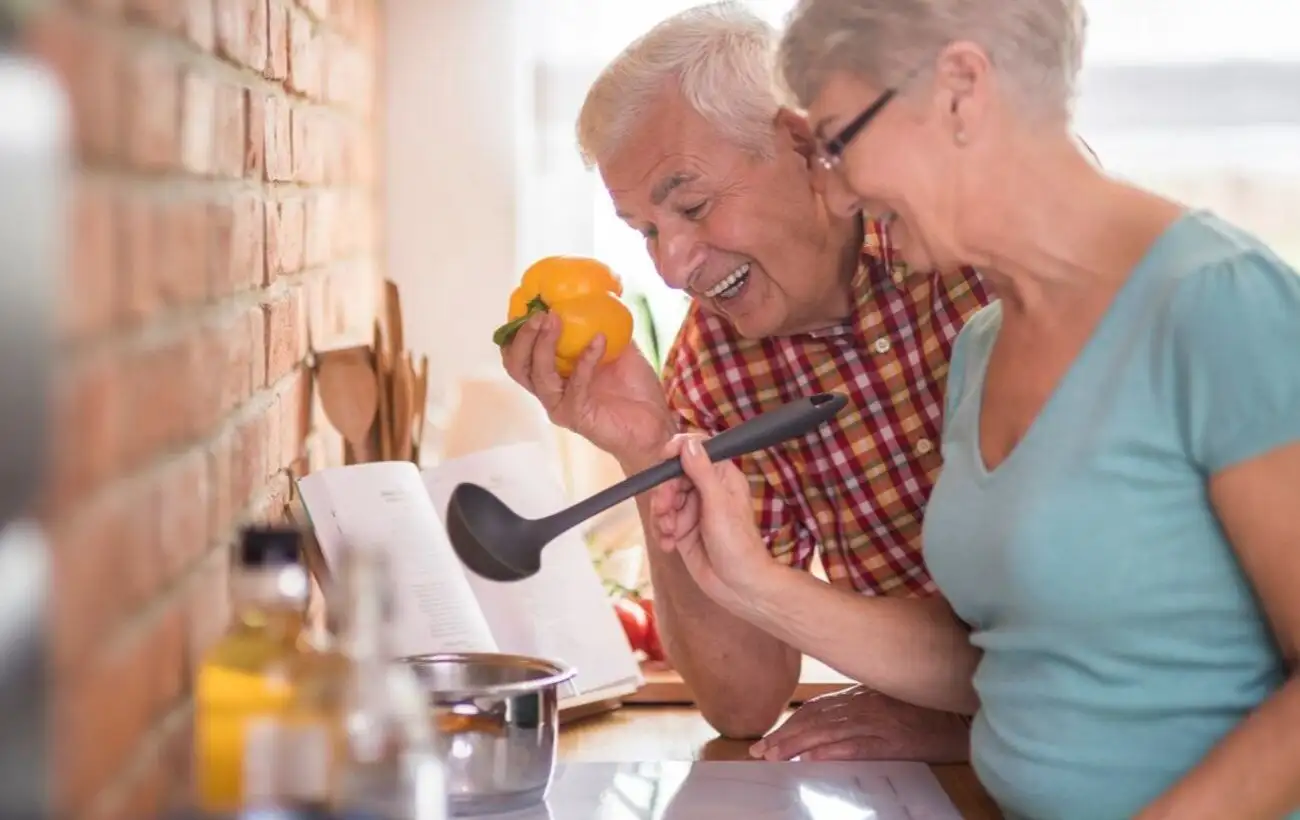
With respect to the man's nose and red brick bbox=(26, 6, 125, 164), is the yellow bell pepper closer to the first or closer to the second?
the man's nose

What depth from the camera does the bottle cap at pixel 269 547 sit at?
0.74m

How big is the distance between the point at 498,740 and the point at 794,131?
69 centimetres

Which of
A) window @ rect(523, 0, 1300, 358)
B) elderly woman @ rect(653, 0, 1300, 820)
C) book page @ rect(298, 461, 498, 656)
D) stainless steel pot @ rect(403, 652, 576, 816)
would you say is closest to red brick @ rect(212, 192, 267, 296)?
book page @ rect(298, 461, 498, 656)

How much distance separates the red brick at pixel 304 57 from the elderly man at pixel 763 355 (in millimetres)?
295

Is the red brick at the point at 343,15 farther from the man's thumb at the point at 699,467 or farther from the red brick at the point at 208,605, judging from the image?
the red brick at the point at 208,605

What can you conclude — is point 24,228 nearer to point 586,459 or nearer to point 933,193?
point 933,193

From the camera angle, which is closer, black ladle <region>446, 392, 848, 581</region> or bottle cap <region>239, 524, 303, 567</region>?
bottle cap <region>239, 524, 303, 567</region>

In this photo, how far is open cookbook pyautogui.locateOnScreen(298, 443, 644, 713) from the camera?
1492 mm

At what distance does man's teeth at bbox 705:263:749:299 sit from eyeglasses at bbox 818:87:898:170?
39cm

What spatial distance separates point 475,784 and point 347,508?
0.35 m

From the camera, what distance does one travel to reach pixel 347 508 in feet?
4.88

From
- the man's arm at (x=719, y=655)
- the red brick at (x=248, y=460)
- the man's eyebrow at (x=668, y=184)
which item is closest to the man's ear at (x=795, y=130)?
the man's eyebrow at (x=668, y=184)

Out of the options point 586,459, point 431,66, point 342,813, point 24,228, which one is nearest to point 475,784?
point 342,813

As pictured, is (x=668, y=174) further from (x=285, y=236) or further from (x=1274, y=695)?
(x=1274, y=695)
